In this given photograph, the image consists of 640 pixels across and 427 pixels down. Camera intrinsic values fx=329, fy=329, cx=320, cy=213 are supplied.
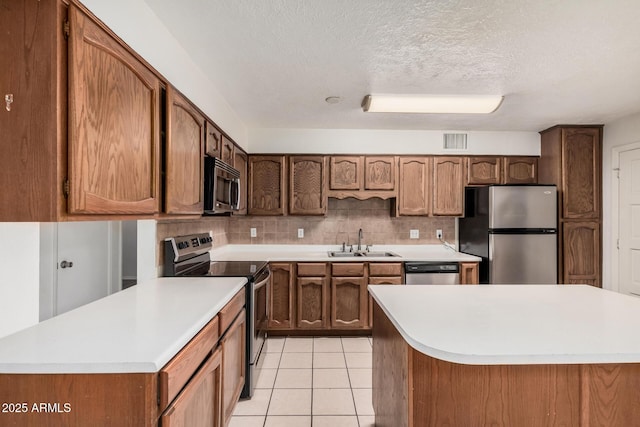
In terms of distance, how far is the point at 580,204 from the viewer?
3.54 m

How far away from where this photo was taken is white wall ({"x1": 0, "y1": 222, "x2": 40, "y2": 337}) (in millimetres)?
1203

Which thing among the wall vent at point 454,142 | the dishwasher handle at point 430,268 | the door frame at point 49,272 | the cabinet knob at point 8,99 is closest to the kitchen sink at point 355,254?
the dishwasher handle at point 430,268

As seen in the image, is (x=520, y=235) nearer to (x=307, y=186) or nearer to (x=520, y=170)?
(x=520, y=170)

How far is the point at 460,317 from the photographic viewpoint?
138cm

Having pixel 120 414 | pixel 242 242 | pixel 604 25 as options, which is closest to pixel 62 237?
pixel 242 242

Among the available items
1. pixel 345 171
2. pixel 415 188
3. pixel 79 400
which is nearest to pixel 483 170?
pixel 415 188

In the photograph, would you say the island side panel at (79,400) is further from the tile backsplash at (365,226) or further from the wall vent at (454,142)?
the wall vent at (454,142)

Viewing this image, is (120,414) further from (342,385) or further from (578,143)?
(578,143)

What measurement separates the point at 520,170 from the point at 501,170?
0.24 m

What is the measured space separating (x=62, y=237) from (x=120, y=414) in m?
2.29

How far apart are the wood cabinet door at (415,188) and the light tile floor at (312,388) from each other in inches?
61.0

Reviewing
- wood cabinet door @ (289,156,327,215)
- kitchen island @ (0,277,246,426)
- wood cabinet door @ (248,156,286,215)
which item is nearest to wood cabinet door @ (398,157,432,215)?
wood cabinet door @ (289,156,327,215)

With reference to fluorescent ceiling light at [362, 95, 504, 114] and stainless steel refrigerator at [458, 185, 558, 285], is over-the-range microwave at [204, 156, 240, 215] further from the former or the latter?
stainless steel refrigerator at [458, 185, 558, 285]

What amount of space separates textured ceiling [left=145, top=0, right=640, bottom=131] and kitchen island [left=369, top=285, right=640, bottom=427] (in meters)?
1.45
